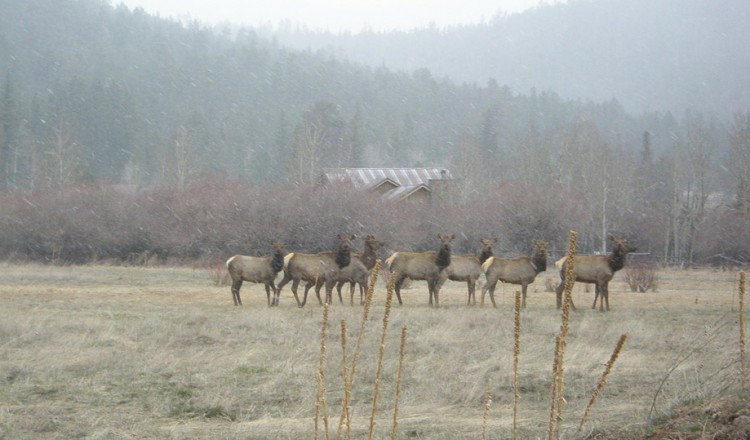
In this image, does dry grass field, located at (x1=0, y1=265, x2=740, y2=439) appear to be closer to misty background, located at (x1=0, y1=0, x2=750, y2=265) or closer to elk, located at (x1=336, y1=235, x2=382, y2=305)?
elk, located at (x1=336, y1=235, x2=382, y2=305)

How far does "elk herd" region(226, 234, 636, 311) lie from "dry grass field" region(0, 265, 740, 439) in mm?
938

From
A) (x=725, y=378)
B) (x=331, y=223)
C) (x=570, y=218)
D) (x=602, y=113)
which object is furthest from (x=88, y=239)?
(x=602, y=113)

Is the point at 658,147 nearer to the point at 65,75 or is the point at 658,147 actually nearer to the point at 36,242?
the point at 65,75

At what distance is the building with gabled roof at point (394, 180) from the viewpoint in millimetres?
58062

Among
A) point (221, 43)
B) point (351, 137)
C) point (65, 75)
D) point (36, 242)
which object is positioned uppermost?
point (221, 43)

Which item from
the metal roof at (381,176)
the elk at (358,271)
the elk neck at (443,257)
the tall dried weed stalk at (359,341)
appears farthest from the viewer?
the metal roof at (381,176)

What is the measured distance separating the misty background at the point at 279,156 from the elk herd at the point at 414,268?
24555 mm

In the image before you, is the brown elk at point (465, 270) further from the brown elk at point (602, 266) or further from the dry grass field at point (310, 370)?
the brown elk at point (602, 266)

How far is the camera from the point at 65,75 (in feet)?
423

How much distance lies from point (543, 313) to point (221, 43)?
162226 mm

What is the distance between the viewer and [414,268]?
80.3 feet

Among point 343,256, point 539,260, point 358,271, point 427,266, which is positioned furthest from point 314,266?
point 539,260

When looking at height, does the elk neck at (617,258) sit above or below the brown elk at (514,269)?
above

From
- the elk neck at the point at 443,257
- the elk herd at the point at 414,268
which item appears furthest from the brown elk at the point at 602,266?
the elk neck at the point at 443,257
